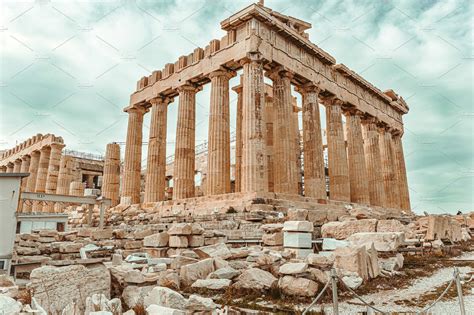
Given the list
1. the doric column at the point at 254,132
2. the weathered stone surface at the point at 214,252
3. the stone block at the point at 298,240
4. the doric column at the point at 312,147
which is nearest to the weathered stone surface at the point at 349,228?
the stone block at the point at 298,240

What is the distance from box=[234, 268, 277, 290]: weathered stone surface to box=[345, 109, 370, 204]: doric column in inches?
831

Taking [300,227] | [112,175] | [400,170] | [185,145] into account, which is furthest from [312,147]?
[112,175]

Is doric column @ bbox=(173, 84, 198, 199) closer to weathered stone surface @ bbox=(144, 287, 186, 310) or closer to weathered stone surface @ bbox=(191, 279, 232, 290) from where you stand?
weathered stone surface @ bbox=(191, 279, 232, 290)

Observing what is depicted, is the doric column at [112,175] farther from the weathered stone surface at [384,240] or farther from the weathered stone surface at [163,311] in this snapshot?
the weathered stone surface at [163,311]

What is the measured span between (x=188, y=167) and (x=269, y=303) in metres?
17.0

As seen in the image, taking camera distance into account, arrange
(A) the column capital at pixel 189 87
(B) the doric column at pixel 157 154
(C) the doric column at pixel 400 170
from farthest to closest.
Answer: (C) the doric column at pixel 400 170
(B) the doric column at pixel 157 154
(A) the column capital at pixel 189 87

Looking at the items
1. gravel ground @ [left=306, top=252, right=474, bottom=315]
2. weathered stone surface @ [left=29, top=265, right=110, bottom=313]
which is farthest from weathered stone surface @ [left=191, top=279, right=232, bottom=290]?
gravel ground @ [left=306, top=252, right=474, bottom=315]

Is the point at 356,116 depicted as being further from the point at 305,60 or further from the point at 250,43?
the point at 250,43

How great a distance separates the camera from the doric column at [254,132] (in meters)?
17.3

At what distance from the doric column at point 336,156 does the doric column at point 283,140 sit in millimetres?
4400

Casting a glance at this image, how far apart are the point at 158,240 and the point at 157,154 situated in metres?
14.6

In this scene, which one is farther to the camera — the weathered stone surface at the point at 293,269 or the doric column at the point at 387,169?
the doric column at the point at 387,169

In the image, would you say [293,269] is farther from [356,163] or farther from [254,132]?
[356,163]

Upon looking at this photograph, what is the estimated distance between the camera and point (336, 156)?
77.0 ft
